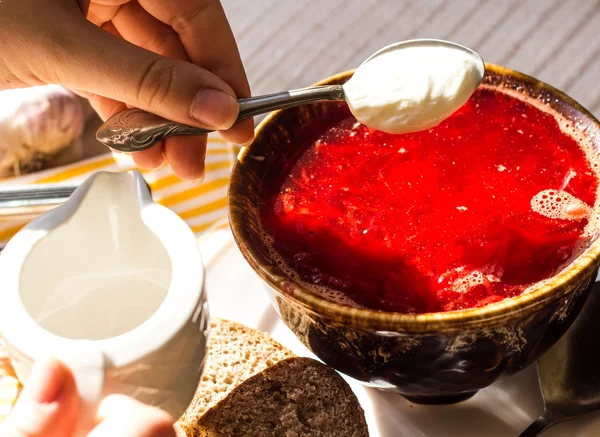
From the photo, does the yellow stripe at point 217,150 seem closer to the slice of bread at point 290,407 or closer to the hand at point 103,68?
the hand at point 103,68

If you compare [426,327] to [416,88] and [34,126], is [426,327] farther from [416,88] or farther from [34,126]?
[34,126]

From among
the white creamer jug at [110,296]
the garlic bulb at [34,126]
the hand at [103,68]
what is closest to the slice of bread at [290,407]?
the white creamer jug at [110,296]

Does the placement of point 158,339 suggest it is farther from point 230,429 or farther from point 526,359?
point 526,359

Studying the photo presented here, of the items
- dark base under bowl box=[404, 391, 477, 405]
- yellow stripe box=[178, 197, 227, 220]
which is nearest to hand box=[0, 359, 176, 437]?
dark base under bowl box=[404, 391, 477, 405]

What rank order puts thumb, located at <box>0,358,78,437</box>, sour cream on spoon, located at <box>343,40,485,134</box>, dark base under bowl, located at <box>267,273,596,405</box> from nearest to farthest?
thumb, located at <box>0,358,78,437</box> < dark base under bowl, located at <box>267,273,596,405</box> < sour cream on spoon, located at <box>343,40,485,134</box>

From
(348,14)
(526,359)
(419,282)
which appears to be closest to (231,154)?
(348,14)

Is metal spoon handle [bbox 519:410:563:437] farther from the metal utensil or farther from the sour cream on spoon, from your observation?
the metal utensil

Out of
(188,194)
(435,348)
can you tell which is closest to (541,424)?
(435,348)
